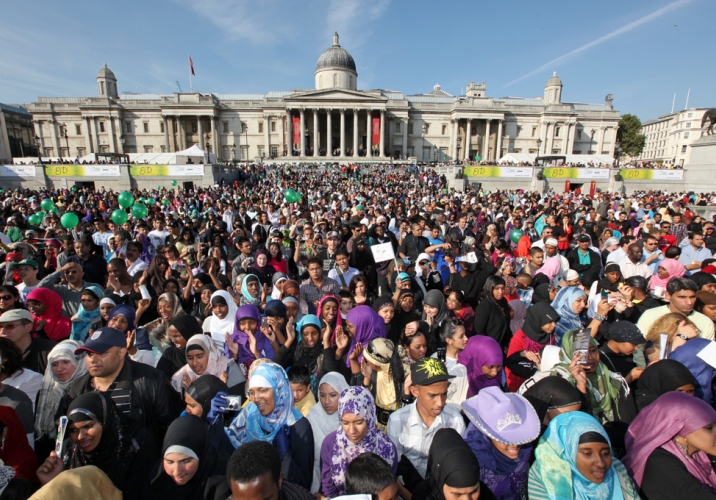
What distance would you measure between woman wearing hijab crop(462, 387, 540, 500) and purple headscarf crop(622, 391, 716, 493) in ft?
2.30

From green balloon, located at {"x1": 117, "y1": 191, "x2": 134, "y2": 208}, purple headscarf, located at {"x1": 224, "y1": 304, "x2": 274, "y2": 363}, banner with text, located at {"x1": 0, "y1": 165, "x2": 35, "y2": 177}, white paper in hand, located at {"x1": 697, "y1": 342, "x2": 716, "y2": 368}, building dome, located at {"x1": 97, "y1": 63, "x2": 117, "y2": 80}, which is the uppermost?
building dome, located at {"x1": 97, "y1": 63, "x2": 117, "y2": 80}

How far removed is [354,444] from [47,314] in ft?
13.8

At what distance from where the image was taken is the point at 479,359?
329 centimetres

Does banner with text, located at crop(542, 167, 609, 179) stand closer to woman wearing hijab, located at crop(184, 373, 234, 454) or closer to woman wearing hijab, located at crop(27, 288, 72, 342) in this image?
woman wearing hijab, located at crop(184, 373, 234, 454)

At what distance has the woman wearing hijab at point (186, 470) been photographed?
2.09m

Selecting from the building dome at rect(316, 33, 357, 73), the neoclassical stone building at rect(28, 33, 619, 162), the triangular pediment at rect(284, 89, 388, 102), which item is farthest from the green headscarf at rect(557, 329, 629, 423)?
the building dome at rect(316, 33, 357, 73)

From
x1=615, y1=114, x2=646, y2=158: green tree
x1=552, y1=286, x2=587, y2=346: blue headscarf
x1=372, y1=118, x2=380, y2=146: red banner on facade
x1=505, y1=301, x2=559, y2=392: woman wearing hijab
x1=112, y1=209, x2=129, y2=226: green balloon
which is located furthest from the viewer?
x1=615, y1=114, x2=646, y2=158: green tree

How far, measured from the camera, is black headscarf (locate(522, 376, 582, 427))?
2.50 metres

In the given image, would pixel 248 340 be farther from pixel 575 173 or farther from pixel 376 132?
pixel 376 132

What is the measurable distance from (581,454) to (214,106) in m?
65.0

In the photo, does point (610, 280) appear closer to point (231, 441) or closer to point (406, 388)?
point (406, 388)

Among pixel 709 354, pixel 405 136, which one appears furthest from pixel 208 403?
pixel 405 136

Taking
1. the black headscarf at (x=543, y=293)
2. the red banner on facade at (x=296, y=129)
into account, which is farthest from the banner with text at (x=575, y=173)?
the red banner on facade at (x=296, y=129)

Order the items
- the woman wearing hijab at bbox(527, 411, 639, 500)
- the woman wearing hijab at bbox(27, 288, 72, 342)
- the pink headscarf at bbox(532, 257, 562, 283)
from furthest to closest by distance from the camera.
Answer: the pink headscarf at bbox(532, 257, 562, 283) → the woman wearing hijab at bbox(27, 288, 72, 342) → the woman wearing hijab at bbox(527, 411, 639, 500)
